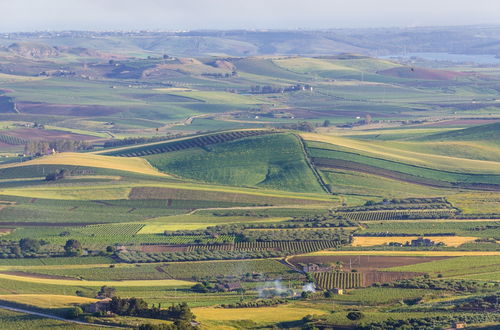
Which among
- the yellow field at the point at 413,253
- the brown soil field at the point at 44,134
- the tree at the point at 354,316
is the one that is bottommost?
the brown soil field at the point at 44,134

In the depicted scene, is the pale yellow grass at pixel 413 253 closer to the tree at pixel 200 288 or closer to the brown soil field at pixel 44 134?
the tree at pixel 200 288

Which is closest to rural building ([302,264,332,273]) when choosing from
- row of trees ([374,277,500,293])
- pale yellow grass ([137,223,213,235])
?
row of trees ([374,277,500,293])

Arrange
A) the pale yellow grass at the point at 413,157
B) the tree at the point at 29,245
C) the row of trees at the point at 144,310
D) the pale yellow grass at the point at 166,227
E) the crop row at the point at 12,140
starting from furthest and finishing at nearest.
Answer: the crop row at the point at 12,140
the pale yellow grass at the point at 413,157
the pale yellow grass at the point at 166,227
the tree at the point at 29,245
the row of trees at the point at 144,310

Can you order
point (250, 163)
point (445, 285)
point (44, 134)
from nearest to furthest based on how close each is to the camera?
point (445, 285) → point (250, 163) → point (44, 134)

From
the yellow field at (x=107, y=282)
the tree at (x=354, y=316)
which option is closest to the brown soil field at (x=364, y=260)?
the yellow field at (x=107, y=282)

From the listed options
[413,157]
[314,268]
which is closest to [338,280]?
[314,268]

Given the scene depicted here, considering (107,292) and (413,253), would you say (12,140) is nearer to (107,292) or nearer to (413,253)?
(413,253)
